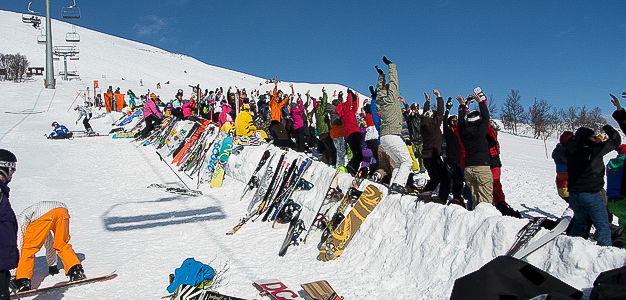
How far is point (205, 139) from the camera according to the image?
12.7 metres

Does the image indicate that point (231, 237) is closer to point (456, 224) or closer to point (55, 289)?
point (55, 289)

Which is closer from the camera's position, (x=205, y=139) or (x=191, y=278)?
(x=191, y=278)

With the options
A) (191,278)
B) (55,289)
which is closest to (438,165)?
(191,278)

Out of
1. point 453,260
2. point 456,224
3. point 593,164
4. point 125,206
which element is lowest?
point 125,206

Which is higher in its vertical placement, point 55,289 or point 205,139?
point 205,139

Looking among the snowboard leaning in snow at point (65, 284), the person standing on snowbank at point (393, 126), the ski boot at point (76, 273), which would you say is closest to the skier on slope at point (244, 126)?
the person standing on snowbank at point (393, 126)

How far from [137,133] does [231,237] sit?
1410 centimetres

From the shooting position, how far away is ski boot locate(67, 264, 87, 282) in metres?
4.76

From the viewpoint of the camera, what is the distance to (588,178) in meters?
4.10

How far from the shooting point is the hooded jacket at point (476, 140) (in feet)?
16.2

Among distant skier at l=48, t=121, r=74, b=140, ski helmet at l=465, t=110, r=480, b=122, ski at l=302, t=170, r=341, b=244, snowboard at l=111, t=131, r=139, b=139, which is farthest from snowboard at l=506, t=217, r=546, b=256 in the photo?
distant skier at l=48, t=121, r=74, b=140

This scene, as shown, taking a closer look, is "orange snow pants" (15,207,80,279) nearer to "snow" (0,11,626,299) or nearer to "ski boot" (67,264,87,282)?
"ski boot" (67,264,87,282)

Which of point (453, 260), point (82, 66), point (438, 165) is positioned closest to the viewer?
point (453, 260)

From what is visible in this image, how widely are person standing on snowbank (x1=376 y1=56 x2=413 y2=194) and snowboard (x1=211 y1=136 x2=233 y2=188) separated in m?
5.49
